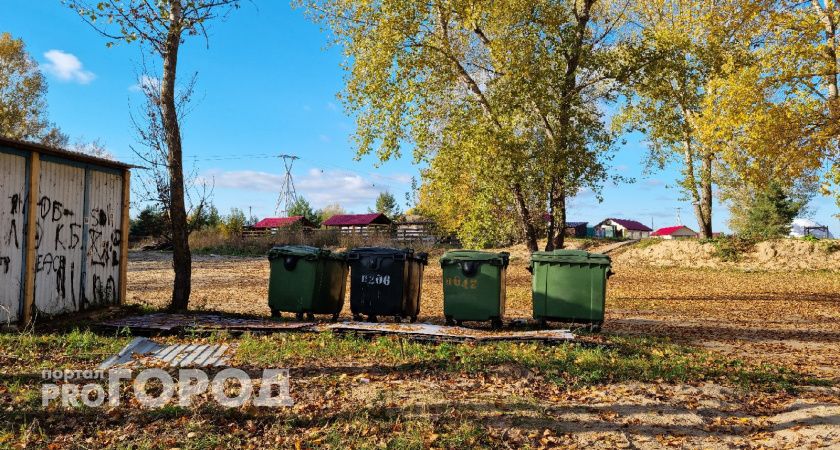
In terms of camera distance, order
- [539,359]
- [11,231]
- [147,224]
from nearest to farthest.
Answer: [539,359], [11,231], [147,224]

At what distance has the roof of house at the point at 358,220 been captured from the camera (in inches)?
2382

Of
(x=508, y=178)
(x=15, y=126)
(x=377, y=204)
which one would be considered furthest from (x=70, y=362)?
(x=377, y=204)

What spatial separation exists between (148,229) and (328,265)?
3726cm

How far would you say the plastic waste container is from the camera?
9.63m

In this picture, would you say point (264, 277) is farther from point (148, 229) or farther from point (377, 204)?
point (377, 204)

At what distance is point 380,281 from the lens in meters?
9.67

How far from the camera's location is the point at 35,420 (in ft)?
14.7

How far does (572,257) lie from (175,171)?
6976 millimetres

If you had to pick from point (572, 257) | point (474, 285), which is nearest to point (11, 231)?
point (474, 285)

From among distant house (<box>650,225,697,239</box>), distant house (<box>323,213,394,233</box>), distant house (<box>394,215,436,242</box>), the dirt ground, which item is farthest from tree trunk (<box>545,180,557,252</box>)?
distant house (<box>650,225,697,239</box>)

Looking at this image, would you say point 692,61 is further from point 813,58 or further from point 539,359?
point 539,359

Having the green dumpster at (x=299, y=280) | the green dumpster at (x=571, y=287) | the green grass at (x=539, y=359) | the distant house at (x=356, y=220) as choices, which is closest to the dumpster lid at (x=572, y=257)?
the green dumpster at (x=571, y=287)

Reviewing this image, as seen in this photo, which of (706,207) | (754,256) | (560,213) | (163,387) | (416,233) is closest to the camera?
(163,387)

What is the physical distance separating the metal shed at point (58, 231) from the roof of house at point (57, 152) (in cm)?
1
